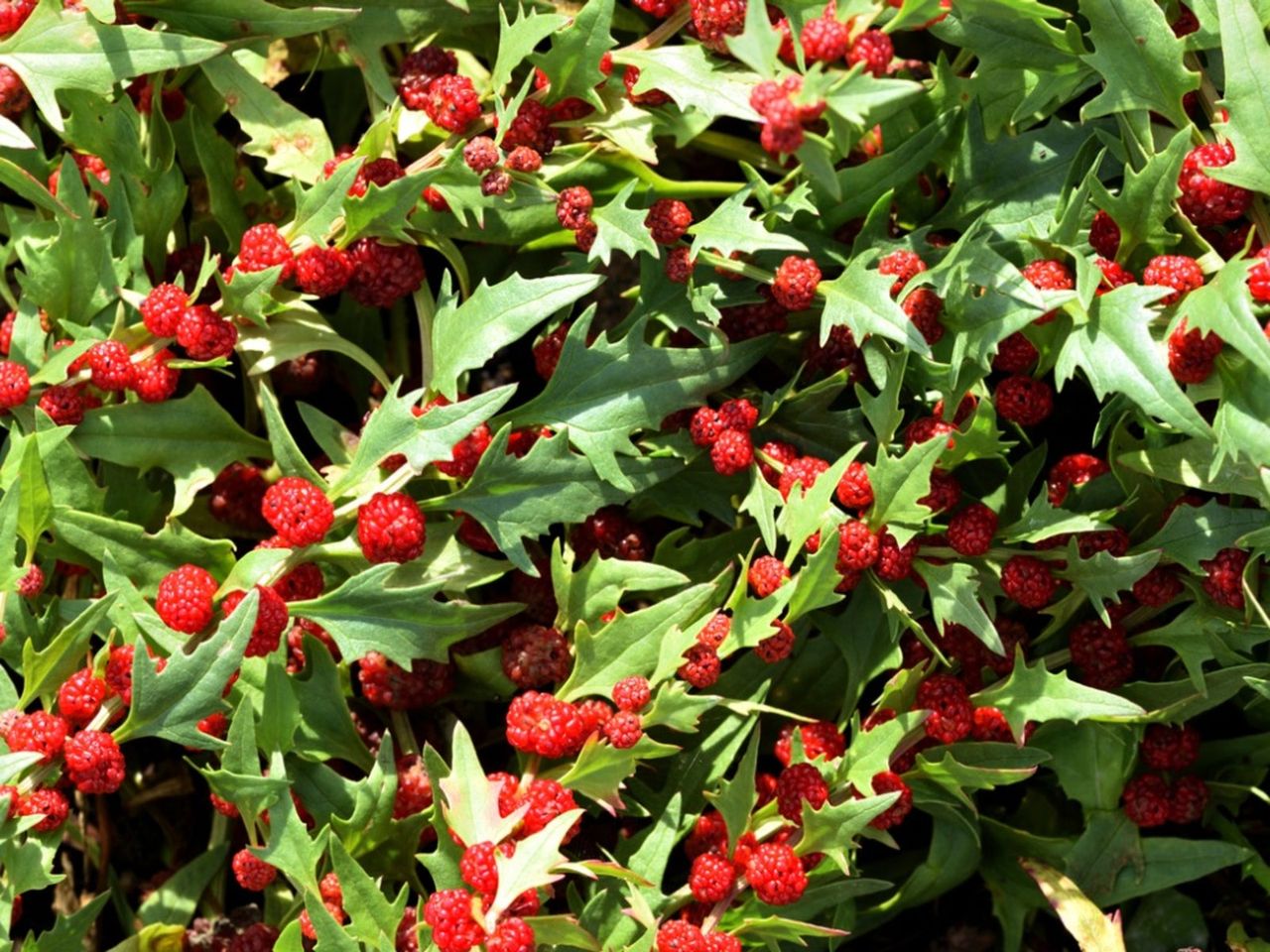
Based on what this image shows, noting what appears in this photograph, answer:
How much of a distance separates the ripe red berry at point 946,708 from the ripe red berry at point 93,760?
0.92m

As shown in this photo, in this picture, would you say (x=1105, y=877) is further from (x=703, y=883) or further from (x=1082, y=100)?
(x=1082, y=100)

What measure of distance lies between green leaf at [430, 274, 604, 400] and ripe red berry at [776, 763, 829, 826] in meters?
0.59

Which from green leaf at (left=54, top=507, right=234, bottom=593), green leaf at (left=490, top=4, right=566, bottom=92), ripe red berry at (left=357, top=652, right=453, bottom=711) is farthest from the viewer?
ripe red berry at (left=357, top=652, right=453, bottom=711)

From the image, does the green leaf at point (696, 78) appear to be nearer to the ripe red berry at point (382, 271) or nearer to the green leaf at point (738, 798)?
the ripe red berry at point (382, 271)

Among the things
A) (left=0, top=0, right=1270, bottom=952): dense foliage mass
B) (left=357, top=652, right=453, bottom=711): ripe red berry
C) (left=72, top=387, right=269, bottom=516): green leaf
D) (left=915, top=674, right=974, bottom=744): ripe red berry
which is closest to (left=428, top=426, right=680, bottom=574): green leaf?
(left=0, top=0, right=1270, bottom=952): dense foliage mass

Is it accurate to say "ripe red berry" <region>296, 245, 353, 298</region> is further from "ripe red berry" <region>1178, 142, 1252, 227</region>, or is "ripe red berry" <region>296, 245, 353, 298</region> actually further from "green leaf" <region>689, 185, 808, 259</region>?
"ripe red berry" <region>1178, 142, 1252, 227</region>

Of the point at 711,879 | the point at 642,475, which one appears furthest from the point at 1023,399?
the point at 711,879

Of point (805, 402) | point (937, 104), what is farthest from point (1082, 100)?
point (805, 402)

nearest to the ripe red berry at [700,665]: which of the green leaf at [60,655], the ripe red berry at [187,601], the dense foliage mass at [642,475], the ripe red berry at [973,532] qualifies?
the dense foliage mass at [642,475]

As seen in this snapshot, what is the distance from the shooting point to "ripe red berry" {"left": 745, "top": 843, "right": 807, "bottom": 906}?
5.48 feet

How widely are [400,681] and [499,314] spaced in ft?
1.59

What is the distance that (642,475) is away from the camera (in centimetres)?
176

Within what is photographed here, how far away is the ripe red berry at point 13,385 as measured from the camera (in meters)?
1.75

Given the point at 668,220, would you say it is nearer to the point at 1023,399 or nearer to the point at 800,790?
the point at 1023,399
